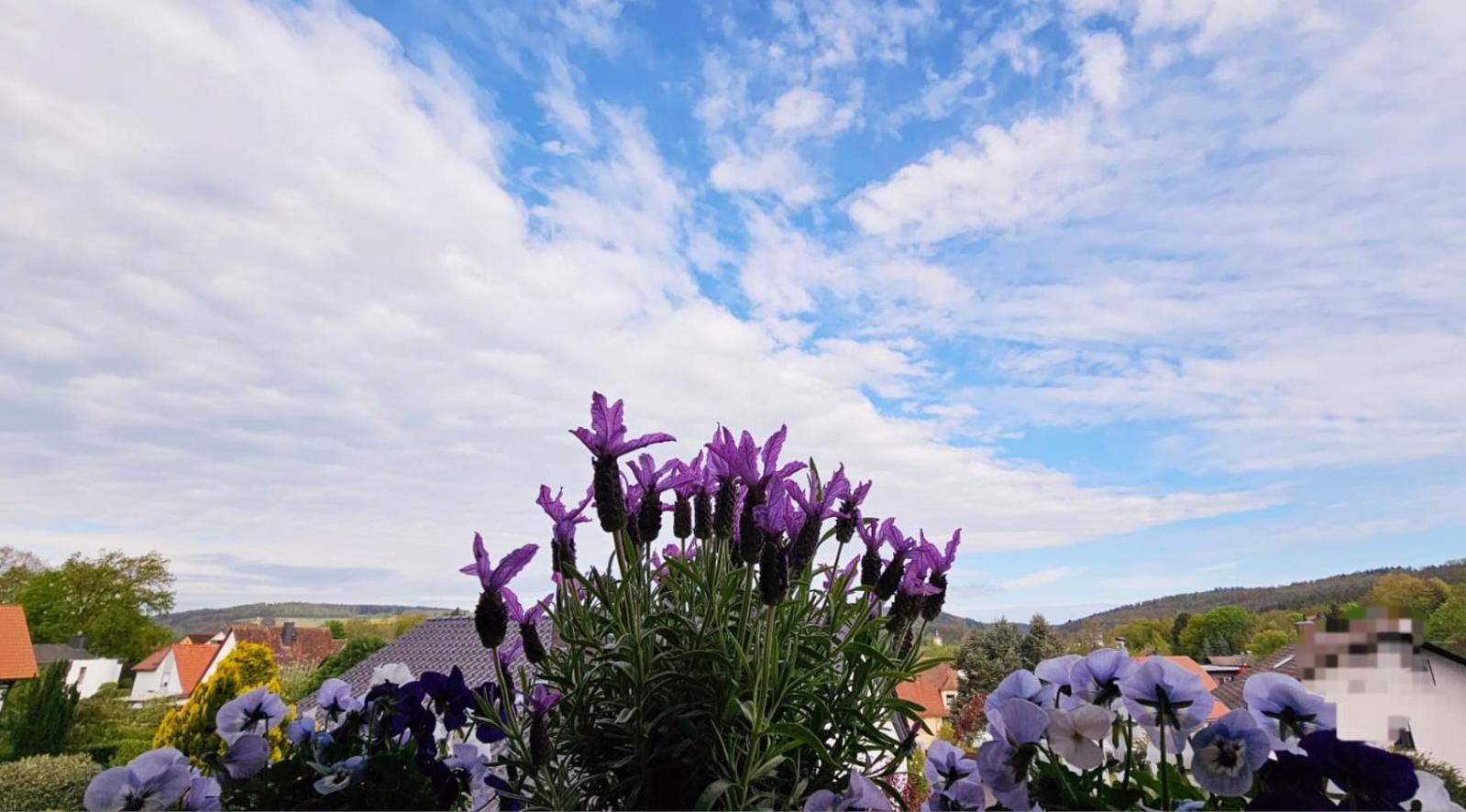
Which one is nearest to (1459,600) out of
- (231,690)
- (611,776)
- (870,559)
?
(870,559)

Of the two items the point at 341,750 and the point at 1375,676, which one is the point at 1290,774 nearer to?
the point at 1375,676

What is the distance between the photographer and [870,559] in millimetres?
922

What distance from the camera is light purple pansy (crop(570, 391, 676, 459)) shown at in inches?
31.3

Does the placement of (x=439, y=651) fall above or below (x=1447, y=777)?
below

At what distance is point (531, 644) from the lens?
2.85ft

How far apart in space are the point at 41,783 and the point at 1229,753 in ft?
41.0

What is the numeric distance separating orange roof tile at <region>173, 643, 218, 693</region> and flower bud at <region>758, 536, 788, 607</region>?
29010mm

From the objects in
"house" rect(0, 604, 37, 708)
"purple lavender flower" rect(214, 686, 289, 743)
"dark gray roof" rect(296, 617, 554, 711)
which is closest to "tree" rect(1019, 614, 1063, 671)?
"dark gray roof" rect(296, 617, 554, 711)

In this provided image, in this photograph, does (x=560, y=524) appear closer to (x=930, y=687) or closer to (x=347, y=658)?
(x=930, y=687)

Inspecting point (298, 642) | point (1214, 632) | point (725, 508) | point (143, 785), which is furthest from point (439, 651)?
point (298, 642)

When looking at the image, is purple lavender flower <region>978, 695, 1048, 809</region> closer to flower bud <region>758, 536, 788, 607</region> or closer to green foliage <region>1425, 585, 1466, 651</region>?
flower bud <region>758, 536, 788, 607</region>

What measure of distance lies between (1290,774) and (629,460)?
2.19ft

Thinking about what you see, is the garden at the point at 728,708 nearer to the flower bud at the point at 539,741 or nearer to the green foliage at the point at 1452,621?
the flower bud at the point at 539,741

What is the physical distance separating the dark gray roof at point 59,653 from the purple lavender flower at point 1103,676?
28986 mm
